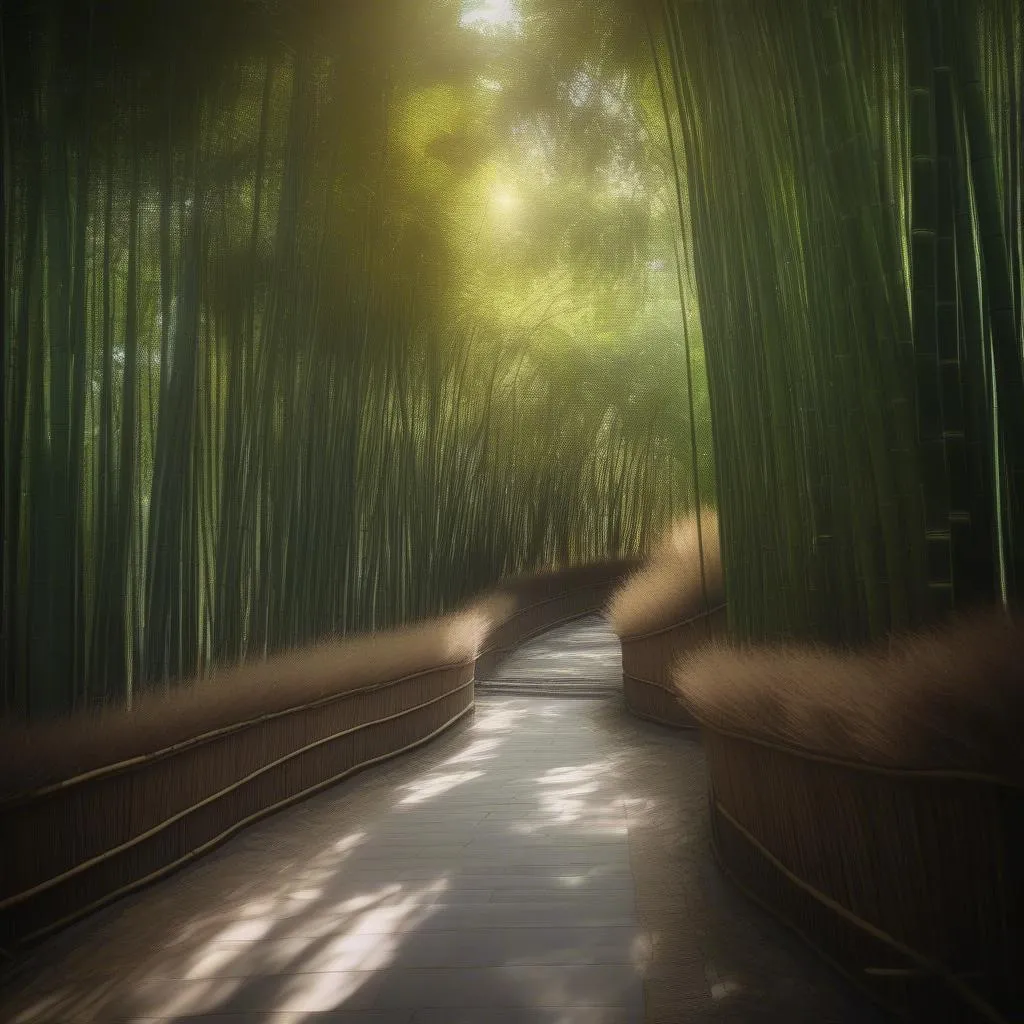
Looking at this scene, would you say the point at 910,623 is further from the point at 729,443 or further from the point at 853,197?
the point at 729,443

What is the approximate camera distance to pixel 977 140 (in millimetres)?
1606

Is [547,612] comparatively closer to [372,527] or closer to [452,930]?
[372,527]

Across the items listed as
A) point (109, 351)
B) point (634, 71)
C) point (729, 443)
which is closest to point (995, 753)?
point (729, 443)

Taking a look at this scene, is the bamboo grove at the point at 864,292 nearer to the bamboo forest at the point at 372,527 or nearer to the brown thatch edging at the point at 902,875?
the bamboo forest at the point at 372,527

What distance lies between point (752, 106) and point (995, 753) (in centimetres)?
152

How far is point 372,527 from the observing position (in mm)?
4855

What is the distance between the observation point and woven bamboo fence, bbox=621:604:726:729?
15.1 ft

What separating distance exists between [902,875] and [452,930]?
3.18 ft

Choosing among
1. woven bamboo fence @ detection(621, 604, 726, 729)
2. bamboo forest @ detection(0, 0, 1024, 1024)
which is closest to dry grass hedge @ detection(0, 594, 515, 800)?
bamboo forest @ detection(0, 0, 1024, 1024)

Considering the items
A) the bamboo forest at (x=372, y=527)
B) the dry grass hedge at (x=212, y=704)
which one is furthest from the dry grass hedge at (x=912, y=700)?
the dry grass hedge at (x=212, y=704)

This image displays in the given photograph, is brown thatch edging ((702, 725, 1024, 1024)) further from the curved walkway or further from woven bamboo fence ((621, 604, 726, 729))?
woven bamboo fence ((621, 604, 726, 729))

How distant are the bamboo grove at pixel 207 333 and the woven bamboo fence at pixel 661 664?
1312 millimetres

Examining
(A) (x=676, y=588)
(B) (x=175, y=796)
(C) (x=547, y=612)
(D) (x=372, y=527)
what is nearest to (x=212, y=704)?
(B) (x=175, y=796)

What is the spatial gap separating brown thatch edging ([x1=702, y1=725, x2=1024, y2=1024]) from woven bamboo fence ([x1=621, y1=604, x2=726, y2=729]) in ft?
7.12
